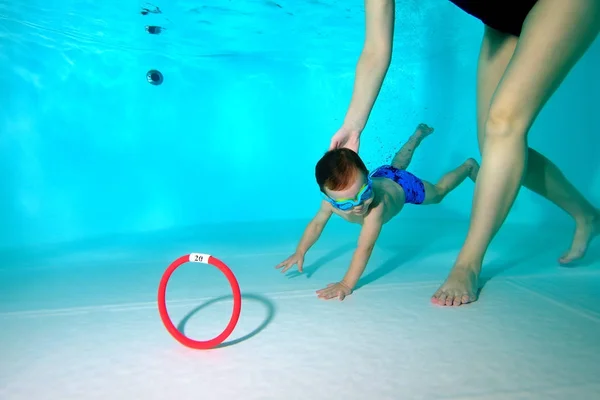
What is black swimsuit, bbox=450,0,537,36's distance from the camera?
2.63 metres

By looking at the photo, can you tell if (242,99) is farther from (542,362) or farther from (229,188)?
(542,362)

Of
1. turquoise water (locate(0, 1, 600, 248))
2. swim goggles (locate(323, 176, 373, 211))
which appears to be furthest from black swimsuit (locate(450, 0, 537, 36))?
turquoise water (locate(0, 1, 600, 248))

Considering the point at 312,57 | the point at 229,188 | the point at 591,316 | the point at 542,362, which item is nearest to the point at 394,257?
the point at 591,316

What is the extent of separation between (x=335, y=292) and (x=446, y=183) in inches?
94.0

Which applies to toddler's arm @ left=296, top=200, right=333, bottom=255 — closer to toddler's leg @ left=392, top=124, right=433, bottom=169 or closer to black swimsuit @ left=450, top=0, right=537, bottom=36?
toddler's leg @ left=392, top=124, right=433, bottom=169

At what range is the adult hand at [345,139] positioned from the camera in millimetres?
2699

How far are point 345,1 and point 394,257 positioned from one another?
739cm

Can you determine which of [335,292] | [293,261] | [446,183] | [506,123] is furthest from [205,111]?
[506,123]

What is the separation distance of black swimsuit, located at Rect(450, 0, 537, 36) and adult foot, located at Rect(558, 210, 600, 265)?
185 centimetres

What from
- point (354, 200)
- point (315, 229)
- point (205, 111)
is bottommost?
point (205, 111)

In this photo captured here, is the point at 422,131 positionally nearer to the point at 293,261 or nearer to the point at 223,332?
the point at 293,261

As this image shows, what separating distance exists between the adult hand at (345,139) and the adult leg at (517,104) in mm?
809

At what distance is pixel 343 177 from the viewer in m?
2.74

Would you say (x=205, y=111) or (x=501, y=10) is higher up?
(x=501, y=10)
